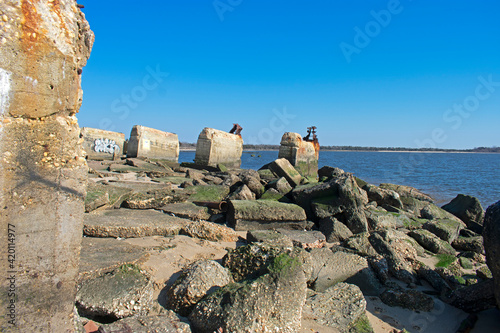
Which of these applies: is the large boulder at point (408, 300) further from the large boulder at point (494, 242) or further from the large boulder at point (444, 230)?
the large boulder at point (444, 230)

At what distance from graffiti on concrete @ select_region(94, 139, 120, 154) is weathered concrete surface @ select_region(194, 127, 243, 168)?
3.92m

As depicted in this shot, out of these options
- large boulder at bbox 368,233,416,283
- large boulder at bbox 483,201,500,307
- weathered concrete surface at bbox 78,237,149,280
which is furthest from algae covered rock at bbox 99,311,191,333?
large boulder at bbox 368,233,416,283

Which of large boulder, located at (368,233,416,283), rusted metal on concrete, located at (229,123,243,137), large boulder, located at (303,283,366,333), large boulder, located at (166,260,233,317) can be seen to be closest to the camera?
large boulder, located at (166,260,233,317)

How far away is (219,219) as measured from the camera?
586cm

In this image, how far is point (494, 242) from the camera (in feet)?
11.4

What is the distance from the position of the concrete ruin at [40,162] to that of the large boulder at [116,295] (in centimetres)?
44

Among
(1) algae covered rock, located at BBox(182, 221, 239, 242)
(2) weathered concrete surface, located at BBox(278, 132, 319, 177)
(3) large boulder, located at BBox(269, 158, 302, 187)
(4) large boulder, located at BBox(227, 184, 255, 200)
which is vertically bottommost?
(1) algae covered rock, located at BBox(182, 221, 239, 242)

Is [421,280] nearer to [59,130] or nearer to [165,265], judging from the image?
[165,265]

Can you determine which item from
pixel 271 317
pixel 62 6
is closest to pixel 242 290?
pixel 271 317

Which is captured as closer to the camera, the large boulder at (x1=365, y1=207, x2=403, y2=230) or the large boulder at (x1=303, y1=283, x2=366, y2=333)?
the large boulder at (x1=303, y1=283, x2=366, y2=333)

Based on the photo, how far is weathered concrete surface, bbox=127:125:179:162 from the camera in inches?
610

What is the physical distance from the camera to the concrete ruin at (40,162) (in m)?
1.82

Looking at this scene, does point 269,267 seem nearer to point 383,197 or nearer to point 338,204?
point 338,204

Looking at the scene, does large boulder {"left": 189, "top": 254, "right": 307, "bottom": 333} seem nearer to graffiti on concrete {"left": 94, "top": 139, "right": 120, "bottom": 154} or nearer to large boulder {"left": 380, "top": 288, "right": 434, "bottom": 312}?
large boulder {"left": 380, "top": 288, "right": 434, "bottom": 312}
